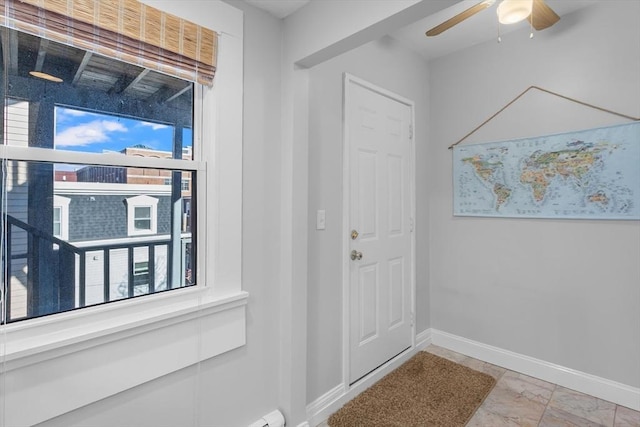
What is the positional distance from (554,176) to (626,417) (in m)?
1.58

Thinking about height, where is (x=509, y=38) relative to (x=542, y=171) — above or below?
above

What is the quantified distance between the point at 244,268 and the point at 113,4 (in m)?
1.23

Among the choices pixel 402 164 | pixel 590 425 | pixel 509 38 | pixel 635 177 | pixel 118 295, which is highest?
pixel 509 38

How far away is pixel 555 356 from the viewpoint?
238cm

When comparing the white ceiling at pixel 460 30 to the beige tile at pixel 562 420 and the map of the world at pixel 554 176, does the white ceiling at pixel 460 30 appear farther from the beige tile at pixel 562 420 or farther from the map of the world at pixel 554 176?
the beige tile at pixel 562 420

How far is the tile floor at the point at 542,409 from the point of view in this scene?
196 centimetres

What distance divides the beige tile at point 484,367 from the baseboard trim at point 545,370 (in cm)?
4

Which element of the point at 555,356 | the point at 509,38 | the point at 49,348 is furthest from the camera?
the point at 509,38

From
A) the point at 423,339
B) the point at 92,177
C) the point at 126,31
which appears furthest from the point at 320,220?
the point at 423,339

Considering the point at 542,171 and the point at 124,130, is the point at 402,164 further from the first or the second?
the point at 124,130

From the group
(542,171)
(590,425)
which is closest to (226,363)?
(590,425)

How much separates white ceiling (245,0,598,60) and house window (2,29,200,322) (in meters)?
0.84

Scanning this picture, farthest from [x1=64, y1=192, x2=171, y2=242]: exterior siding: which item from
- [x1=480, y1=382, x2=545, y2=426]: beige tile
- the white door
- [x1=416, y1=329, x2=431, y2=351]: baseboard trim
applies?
[x1=416, y1=329, x2=431, y2=351]: baseboard trim

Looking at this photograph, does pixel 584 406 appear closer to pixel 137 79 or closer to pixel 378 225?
pixel 378 225
